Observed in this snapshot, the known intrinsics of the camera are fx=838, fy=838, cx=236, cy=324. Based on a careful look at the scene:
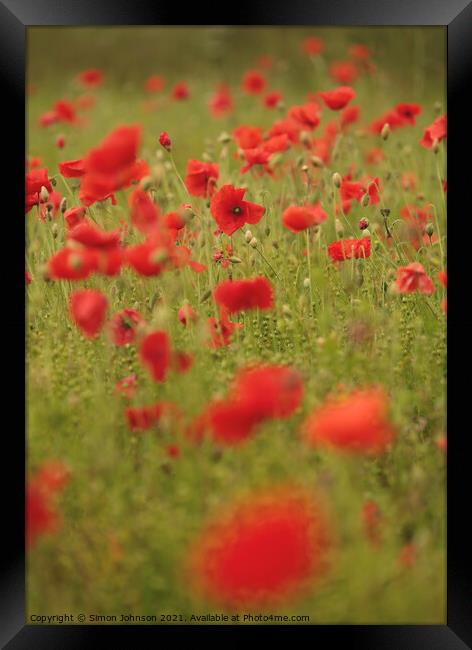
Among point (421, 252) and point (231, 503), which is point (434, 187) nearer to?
point (421, 252)

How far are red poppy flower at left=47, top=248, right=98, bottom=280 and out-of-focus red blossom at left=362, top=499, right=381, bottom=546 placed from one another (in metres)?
0.60

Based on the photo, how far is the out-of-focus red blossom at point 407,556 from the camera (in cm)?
127

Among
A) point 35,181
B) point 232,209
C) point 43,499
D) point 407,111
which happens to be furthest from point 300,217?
point 407,111

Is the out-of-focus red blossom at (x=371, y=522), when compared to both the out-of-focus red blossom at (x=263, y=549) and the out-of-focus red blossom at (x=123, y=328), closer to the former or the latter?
the out-of-focus red blossom at (x=263, y=549)

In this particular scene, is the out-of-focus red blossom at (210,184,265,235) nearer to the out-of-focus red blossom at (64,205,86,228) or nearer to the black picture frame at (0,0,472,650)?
the out-of-focus red blossom at (64,205,86,228)

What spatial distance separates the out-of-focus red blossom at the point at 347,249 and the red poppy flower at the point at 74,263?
630mm

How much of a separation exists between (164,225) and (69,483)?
0.58 metres

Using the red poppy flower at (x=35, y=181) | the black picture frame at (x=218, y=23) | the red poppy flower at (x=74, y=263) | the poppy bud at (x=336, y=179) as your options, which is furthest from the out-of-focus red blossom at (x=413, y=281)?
the red poppy flower at (x=35, y=181)

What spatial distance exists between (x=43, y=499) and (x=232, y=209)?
0.78 metres

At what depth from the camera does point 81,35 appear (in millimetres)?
5070

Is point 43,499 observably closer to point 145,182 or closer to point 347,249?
point 145,182

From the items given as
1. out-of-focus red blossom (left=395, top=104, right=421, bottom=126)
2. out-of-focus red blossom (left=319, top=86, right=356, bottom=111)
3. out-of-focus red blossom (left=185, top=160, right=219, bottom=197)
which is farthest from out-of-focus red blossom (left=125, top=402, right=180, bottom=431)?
out-of-focus red blossom (left=395, top=104, right=421, bottom=126)

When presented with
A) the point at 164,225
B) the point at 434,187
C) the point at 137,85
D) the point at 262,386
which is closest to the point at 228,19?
the point at 164,225

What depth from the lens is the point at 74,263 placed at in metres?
1.40
